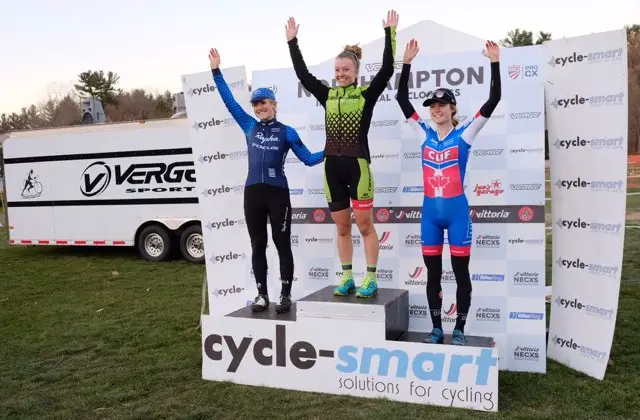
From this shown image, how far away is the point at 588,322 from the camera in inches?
187

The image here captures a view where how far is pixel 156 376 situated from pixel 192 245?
5.76 meters

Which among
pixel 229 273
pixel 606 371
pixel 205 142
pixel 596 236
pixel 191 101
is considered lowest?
pixel 606 371

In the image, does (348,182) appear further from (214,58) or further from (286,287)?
(214,58)

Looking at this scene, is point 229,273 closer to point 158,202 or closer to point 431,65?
point 431,65

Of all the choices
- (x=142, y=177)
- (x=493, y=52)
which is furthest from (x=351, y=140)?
(x=142, y=177)

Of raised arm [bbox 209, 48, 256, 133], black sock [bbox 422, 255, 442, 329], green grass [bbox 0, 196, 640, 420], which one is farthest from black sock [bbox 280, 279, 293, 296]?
raised arm [bbox 209, 48, 256, 133]

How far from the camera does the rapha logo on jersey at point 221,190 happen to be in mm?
5848

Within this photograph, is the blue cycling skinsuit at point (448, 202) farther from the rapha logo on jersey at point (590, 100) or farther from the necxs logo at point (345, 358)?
the rapha logo on jersey at point (590, 100)

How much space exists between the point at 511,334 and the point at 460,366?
1.14m

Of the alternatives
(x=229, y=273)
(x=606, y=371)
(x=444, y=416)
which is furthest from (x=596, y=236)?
(x=229, y=273)

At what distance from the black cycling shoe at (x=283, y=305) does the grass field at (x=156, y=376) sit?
68 cm

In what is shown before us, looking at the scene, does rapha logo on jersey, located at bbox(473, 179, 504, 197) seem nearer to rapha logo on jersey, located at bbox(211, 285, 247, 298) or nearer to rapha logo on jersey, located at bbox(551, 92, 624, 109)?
rapha logo on jersey, located at bbox(551, 92, 624, 109)

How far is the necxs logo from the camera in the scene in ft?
13.4

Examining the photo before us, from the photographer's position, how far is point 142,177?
10.3 metres
